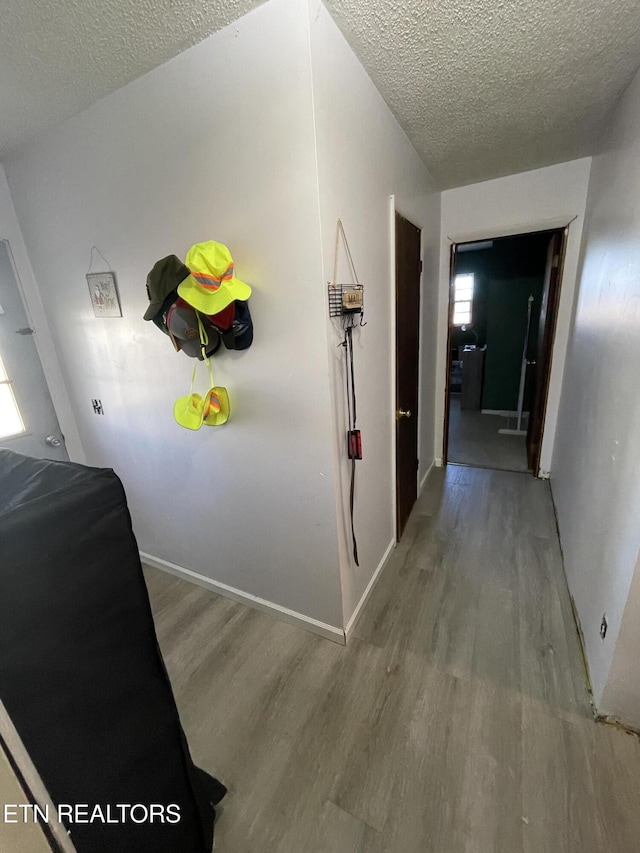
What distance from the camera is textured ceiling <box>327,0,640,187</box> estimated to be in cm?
119

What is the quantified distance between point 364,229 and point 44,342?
207 centimetres

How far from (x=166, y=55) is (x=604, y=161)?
243cm

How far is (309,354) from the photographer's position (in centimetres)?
137

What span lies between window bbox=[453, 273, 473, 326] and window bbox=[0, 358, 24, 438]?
5.82 metres

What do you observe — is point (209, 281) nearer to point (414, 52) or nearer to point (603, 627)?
point (414, 52)

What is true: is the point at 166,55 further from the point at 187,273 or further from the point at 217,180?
the point at 187,273

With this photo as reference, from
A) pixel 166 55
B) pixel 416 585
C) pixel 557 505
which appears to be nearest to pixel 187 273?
pixel 166 55

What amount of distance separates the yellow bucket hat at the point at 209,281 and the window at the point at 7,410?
1.56 meters

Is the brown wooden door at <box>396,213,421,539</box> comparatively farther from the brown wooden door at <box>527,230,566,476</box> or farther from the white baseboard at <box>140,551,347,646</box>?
the brown wooden door at <box>527,230,566,476</box>

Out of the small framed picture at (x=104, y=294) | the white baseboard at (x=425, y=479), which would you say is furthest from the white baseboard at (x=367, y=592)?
the small framed picture at (x=104, y=294)

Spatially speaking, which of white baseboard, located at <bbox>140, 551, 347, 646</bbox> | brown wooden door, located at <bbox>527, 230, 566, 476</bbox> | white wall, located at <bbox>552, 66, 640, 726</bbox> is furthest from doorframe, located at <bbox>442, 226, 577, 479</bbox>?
white baseboard, located at <bbox>140, 551, 347, 646</bbox>

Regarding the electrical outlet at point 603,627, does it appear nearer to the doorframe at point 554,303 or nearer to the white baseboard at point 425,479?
the white baseboard at point 425,479

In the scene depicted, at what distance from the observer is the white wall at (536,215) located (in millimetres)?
2627

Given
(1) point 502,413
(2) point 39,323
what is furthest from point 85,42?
(1) point 502,413
